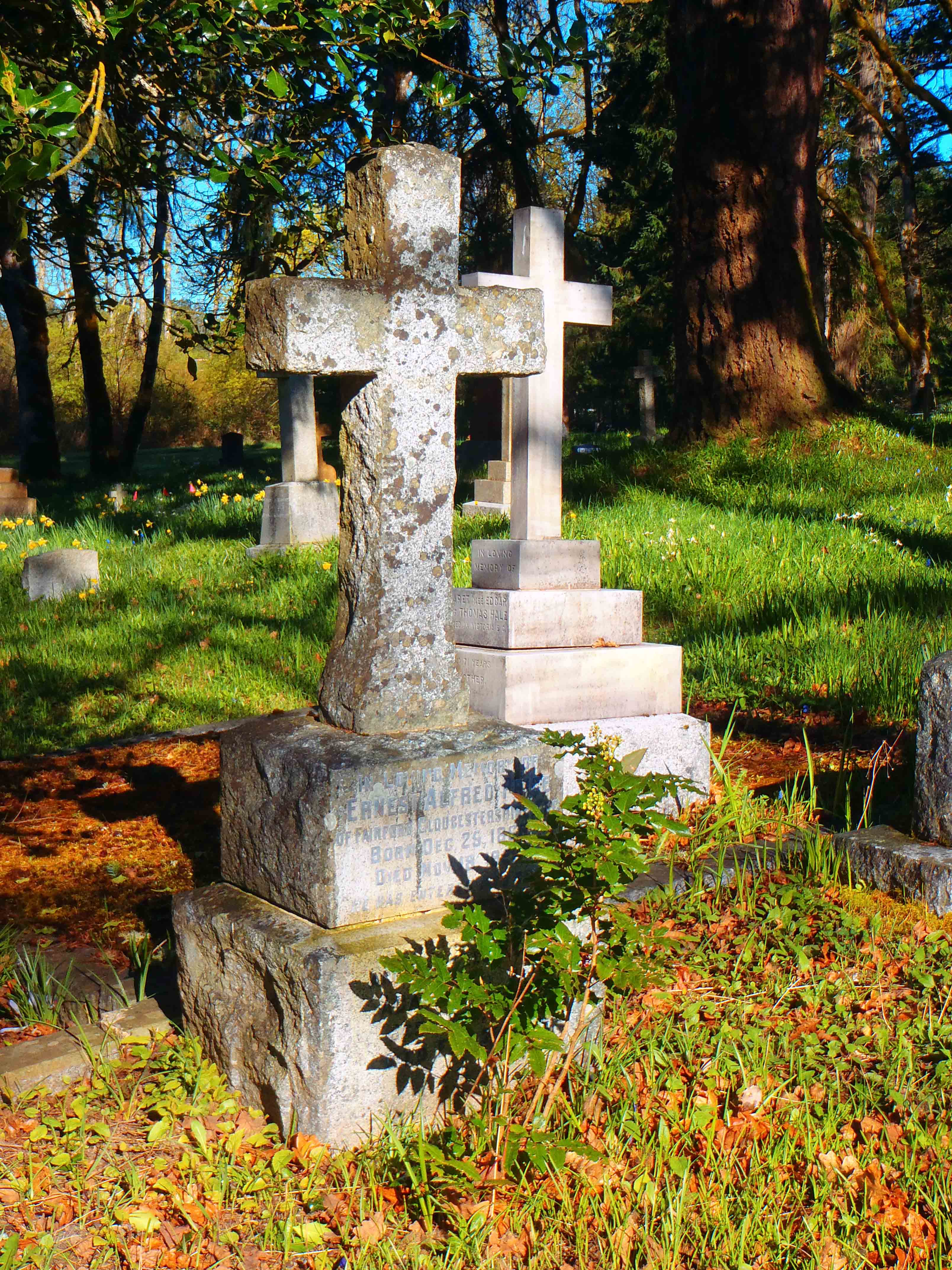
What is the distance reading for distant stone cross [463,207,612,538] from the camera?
5.06 m

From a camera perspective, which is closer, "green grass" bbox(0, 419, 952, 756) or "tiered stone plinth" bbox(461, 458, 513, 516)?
"green grass" bbox(0, 419, 952, 756)

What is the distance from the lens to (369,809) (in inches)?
105

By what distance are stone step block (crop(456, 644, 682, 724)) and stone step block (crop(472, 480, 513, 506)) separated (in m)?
6.62

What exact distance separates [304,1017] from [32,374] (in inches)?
725

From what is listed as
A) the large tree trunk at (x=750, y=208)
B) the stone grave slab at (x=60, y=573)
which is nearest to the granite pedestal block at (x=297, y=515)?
the stone grave slab at (x=60, y=573)

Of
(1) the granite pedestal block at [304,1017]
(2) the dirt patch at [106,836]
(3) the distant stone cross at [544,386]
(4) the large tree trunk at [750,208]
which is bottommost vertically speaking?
(2) the dirt patch at [106,836]

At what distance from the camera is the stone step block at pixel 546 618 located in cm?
476

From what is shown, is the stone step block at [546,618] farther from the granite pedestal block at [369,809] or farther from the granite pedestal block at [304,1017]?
the granite pedestal block at [304,1017]

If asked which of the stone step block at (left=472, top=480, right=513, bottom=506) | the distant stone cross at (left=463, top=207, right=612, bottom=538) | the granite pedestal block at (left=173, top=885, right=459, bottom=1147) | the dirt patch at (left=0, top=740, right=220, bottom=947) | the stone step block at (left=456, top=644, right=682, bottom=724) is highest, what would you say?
the distant stone cross at (left=463, top=207, right=612, bottom=538)

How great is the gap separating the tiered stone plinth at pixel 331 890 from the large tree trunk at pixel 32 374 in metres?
14.3

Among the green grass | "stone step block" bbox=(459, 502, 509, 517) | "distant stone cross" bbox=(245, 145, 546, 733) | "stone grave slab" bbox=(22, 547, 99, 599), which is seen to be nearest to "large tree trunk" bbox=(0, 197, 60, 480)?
"stone grave slab" bbox=(22, 547, 99, 599)

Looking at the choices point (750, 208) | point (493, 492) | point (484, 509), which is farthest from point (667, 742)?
point (493, 492)

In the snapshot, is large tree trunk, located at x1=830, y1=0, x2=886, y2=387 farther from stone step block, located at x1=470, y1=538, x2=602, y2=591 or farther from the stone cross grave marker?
stone step block, located at x1=470, y1=538, x2=602, y2=591

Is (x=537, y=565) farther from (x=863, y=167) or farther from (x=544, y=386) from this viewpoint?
(x=863, y=167)
